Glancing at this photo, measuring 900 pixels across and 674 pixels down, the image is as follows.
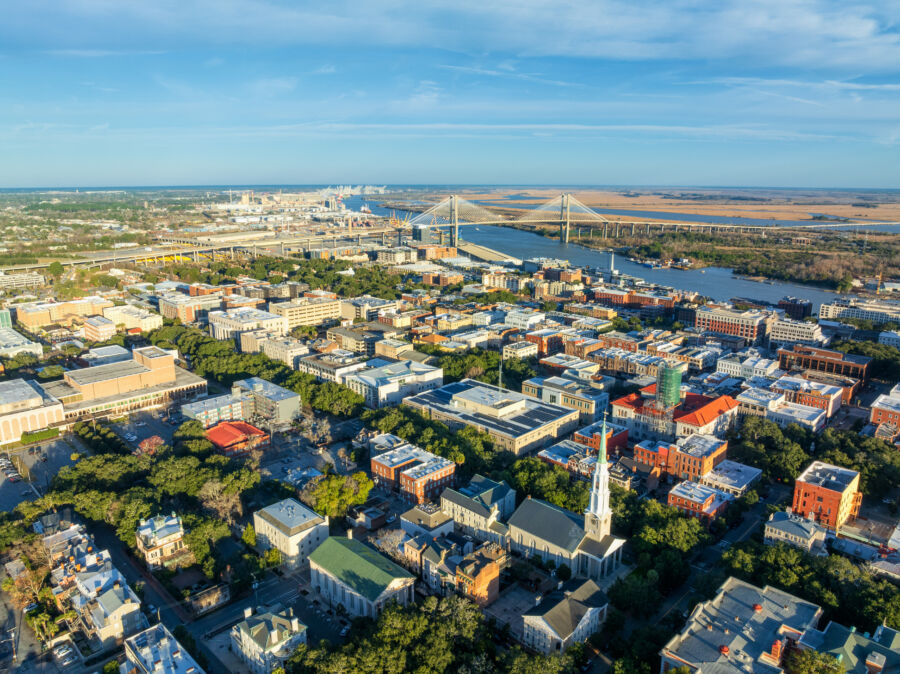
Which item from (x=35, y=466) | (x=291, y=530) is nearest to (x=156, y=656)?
(x=291, y=530)

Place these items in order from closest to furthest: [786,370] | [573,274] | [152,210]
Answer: [786,370] < [573,274] < [152,210]

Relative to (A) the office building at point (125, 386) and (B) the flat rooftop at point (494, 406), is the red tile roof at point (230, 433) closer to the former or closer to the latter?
(A) the office building at point (125, 386)

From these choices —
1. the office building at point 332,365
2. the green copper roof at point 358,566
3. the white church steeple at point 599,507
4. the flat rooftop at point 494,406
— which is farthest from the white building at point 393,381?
the white church steeple at point 599,507

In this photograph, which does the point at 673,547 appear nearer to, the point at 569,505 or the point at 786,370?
the point at 569,505

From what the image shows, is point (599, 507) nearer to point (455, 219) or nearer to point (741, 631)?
point (741, 631)

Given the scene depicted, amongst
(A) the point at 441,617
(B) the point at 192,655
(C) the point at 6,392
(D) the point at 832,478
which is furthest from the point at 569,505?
(C) the point at 6,392
